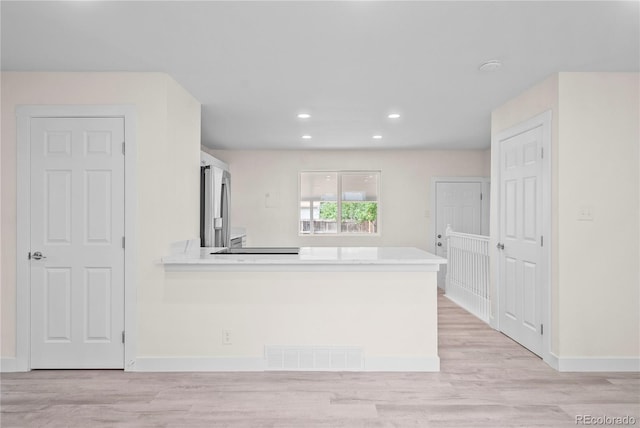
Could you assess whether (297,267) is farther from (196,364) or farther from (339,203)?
(339,203)

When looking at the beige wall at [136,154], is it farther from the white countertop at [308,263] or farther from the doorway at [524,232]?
the doorway at [524,232]

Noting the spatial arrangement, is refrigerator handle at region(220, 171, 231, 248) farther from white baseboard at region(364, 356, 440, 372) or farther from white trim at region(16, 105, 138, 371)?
white baseboard at region(364, 356, 440, 372)

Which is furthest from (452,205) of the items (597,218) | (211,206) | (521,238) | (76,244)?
(76,244)

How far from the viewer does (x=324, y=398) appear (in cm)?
269

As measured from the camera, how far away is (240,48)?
2.76m

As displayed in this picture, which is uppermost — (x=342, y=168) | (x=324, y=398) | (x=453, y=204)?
(x=342, y=168)

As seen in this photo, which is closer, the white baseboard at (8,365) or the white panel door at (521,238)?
the white baseboard at (8,365)

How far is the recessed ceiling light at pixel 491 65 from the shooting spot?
297 centimetres

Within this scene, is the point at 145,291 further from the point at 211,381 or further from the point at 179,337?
the point at 211,381

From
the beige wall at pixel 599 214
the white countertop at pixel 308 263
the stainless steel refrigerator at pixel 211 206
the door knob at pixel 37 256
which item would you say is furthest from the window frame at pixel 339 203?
the door knob at pixel 37 256

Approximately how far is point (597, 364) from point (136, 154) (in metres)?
3.96

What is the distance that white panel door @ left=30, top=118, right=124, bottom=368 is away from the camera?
3.18m

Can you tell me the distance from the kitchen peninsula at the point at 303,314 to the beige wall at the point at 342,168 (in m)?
3.80

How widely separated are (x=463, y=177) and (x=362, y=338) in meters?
4.65
